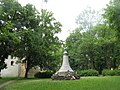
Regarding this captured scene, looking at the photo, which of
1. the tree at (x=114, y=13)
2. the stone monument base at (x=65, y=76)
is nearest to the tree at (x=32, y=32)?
the stone monument base at (x=65, y=76)

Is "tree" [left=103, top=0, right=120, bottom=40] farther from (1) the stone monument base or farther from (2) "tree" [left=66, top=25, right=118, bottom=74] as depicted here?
(2) "tree" [left=66, top=25, right=118, bottom=74]

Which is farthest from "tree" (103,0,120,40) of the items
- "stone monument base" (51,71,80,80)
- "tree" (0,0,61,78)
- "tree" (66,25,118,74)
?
"tree" (66,25,118,74)

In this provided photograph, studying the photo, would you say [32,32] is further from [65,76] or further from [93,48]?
[93,48]

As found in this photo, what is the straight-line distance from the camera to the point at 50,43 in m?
38.8

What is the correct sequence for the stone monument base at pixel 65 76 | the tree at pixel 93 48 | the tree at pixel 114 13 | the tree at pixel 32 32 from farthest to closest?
the tree at pixel 93 48, the tree at pixel 32 32, the stone monument base at pixel 65 76, the tree at pixel 114 13

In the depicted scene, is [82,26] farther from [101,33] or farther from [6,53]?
[6,53]

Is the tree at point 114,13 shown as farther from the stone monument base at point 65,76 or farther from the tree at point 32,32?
the tree at point 32,32

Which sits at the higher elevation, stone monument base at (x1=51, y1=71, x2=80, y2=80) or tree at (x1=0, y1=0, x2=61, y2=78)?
tree at (x1=0, y1=0, x2=61, y2=78)

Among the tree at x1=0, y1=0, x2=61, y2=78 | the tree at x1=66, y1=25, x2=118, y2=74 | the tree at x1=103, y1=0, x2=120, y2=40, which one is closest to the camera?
the tree at x1=103, y1=0, x2=120, y2=40

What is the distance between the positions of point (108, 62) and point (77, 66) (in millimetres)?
7490

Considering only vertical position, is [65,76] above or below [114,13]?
below

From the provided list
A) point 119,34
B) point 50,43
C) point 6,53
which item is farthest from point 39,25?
point 119,34

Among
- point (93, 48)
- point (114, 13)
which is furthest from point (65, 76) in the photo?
point (93, 48)

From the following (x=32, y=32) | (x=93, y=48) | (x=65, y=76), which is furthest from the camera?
(x=93, y=48)
